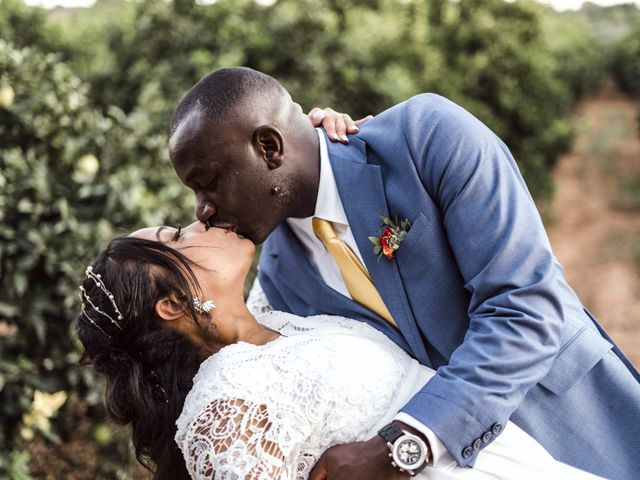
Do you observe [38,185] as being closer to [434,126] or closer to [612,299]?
[434,126]

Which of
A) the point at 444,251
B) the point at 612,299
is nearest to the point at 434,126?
the point at 444,251

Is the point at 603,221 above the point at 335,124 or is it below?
below

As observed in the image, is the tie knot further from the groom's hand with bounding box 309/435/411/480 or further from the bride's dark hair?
the groom's hand with bounding box 309/435/411/480

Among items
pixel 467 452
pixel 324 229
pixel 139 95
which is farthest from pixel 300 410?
pixel 139 95

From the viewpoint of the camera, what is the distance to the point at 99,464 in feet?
14.4

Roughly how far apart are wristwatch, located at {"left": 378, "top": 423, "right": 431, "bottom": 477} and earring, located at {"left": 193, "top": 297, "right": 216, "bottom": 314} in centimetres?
86

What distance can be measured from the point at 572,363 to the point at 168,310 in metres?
1.42

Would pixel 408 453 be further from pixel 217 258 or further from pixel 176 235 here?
pixel 176 235

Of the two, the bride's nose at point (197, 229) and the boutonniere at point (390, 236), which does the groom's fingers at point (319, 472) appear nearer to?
the boutonniere at point (390, 236)

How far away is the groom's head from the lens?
242cm

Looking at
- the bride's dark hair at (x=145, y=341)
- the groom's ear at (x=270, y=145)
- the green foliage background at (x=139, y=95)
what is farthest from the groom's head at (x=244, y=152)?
the green foliage background at (x=139, y=95)

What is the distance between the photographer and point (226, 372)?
2.27 meters

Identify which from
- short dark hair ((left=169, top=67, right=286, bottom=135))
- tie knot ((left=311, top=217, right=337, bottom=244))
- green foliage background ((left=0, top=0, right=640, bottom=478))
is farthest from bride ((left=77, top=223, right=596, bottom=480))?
green foliage background ((left=0, top=0, right=640, bottom=478))

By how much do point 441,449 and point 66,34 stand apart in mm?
8728
